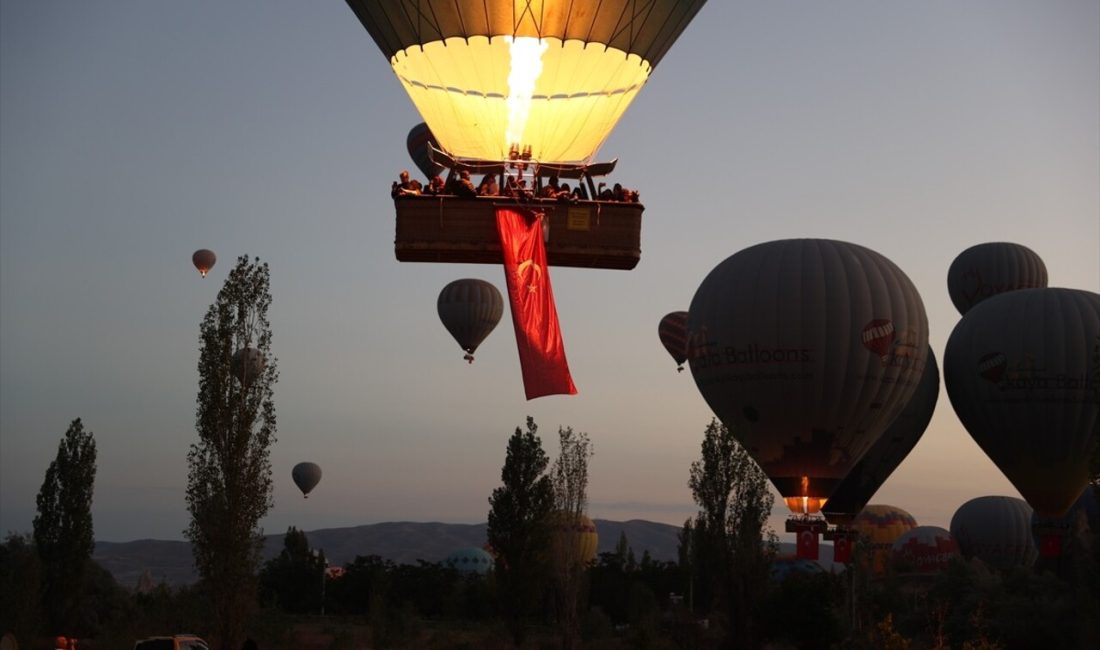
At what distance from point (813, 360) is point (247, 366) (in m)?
12.8

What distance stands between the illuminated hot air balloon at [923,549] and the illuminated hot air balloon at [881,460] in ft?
72.4

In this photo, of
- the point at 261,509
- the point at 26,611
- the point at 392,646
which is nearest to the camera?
the point at 261,509

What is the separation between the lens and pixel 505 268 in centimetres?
1521

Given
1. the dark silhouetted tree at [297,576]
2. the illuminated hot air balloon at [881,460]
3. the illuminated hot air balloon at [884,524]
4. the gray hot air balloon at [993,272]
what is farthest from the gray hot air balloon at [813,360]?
the illuminated hot air balloon at [884,524]

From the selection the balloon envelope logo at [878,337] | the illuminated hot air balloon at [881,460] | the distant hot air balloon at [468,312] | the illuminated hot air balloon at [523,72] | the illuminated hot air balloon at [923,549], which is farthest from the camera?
the illuminated hot air balloon at [923,549]

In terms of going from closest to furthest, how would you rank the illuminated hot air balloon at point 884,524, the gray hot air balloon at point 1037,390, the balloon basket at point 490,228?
the balloon basket at point 490,228 → the gray hot air balloon at point 1037,390 → the illuminated hot air balloon at point 884,524

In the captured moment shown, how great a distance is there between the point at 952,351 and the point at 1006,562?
1698 cm

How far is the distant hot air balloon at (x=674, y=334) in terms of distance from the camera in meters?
Answer: 49.8

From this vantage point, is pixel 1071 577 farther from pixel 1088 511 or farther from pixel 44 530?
pixel 44 530

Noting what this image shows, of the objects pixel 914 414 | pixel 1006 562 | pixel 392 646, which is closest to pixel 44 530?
pixel 392 646

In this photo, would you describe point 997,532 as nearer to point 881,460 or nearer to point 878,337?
point 881,460

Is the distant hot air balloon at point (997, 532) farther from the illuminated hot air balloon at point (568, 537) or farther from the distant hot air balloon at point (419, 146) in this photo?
the distant hot air balloon at point (419, 146)

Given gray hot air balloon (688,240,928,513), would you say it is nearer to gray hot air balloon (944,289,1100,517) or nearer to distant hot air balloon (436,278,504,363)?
gray hot air balloon (944,289,1100,517)

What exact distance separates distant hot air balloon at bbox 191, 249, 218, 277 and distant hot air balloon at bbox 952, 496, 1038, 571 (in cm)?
3137
